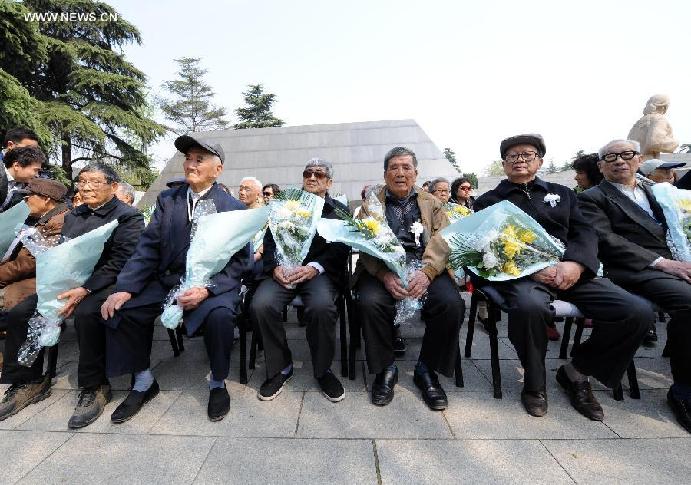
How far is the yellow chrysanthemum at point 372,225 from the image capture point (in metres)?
2.78

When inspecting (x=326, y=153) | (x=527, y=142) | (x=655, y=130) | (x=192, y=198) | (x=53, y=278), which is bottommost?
(x=53, y=278)

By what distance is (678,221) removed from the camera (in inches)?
118

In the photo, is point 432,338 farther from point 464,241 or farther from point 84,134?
point 84,134

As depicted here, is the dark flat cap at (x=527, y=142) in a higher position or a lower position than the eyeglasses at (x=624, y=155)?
higher

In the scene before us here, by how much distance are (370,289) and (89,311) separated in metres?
2.15

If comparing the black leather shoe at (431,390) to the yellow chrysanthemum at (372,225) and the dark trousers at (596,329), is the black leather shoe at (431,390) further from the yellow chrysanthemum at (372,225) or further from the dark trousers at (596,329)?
the yellow chrysanthemum at (372,225)

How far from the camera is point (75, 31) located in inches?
729

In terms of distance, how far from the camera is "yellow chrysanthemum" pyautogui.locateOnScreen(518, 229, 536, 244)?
2674 mm

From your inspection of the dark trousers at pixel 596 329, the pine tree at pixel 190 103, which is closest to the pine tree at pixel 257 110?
the pine tree at pixel 190 103

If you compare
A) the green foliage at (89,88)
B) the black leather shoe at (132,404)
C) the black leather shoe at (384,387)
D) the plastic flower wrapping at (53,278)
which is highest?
the green foliage at (89,88)

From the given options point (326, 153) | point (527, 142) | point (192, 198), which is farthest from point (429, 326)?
point (326, 153)

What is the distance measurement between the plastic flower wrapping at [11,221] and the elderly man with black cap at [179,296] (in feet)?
3.05

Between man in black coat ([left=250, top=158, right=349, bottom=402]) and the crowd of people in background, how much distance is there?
0.01 metres

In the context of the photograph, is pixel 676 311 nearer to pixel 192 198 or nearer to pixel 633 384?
pixel 633 384
